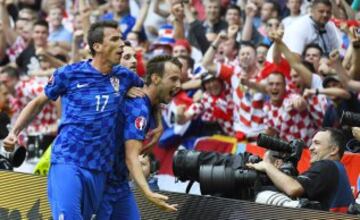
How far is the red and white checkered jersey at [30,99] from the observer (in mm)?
14781

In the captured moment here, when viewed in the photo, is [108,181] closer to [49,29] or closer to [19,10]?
[49,29]

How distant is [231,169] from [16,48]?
8.37 metres

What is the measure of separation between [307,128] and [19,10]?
22.2 ft

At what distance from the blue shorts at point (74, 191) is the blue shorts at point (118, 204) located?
76 millimetres

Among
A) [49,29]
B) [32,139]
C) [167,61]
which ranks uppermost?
[167,61]

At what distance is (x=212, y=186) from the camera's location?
9.01m

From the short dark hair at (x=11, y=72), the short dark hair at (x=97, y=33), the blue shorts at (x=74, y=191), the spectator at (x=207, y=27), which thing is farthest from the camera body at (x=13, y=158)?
the spectator at (x=207, y=27)

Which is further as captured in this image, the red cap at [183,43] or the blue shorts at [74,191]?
the red cap at [183,43]

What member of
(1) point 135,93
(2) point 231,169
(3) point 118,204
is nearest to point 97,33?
(1) point 135,93

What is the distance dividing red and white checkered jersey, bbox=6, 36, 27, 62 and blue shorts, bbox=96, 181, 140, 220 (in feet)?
27.8

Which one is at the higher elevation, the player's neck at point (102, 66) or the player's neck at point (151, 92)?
the player's neck at point (102, 66)

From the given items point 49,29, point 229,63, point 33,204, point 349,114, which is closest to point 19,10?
point 49,29

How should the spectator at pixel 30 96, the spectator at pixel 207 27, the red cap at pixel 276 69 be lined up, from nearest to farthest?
the red cap at pixel 276 69 → the spectator at pixel 30 96 → the spectator at pixel 207 27

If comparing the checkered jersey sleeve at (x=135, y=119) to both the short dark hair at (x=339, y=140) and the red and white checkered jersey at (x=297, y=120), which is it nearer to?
the short dark hair at (x=339, y=140)
